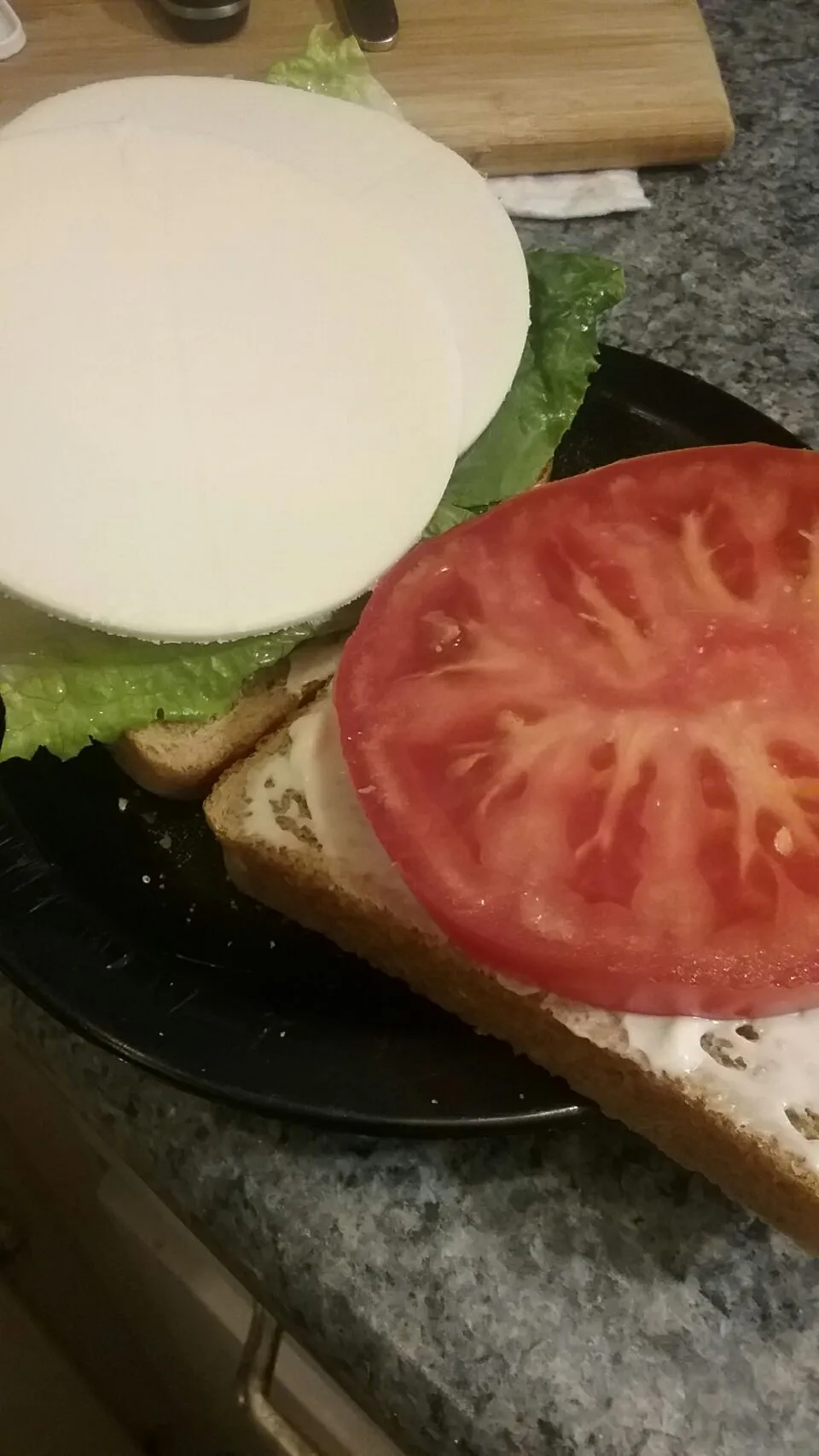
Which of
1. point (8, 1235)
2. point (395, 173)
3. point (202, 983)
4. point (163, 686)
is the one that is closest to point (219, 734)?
point (163, 686)

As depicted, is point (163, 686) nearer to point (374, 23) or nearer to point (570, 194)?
point (570, 194)

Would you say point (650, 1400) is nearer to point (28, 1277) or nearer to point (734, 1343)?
point (734, 1343)

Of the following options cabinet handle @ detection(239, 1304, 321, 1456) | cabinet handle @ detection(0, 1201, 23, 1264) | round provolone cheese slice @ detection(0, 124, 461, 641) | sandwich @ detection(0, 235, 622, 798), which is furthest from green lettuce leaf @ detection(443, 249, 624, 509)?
cabinet handle @ detection(0, 1201, 23, 1264)

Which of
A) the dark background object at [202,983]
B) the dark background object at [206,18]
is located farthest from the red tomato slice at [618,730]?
the dark background object at [206,18]

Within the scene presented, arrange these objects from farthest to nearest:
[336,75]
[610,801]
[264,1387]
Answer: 1. [336,75]
2. [264,1387]
3. [610,801]

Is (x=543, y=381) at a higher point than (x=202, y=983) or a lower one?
higher

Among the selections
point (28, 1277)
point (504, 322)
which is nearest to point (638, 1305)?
point (504, 322)

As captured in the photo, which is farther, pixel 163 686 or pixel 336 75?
pixel 336 75

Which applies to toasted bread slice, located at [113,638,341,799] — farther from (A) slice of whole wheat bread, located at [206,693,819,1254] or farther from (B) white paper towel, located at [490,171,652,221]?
(B) white paper towel, located at [490,171,652,221]
